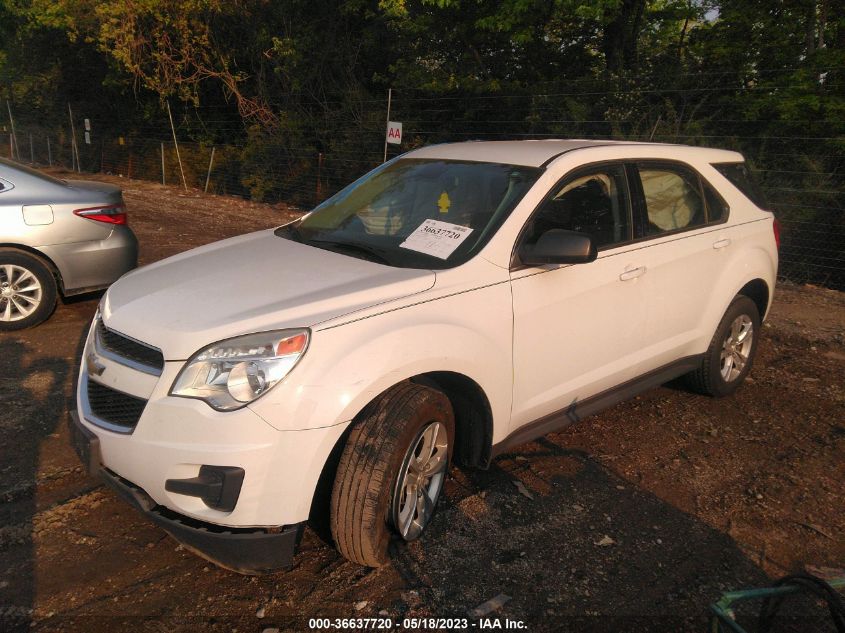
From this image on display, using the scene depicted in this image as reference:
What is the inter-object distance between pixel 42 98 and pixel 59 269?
1048 inches

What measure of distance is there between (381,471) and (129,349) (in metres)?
1.15

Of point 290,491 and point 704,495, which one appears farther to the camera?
point 704,495

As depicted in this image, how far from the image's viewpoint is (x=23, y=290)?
579cm

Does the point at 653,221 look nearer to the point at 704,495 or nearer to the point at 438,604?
the point at 704,495

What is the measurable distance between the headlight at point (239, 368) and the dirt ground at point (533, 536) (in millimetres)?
843

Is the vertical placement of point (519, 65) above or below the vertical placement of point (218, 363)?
above

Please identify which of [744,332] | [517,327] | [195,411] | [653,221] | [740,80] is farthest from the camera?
[740,80]

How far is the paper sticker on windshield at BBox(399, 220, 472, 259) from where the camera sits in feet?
10.8

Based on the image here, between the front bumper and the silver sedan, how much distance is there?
381 centimetres

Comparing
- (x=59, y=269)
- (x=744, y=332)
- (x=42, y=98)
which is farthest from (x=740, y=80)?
(x=42, y=98)

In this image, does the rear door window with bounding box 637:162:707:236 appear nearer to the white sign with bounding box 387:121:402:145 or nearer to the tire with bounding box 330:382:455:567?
the tire with bounding box 330:382:455:567

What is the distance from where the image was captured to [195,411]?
2.50 m

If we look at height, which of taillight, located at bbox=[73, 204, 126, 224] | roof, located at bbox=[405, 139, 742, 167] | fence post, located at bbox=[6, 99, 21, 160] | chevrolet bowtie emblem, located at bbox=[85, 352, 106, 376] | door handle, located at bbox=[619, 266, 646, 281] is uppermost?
roof, located at bbox=[405, 139, 742, 167]

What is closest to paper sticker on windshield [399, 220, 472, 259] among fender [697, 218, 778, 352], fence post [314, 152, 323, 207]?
fender [697, 218, 778, 352]
